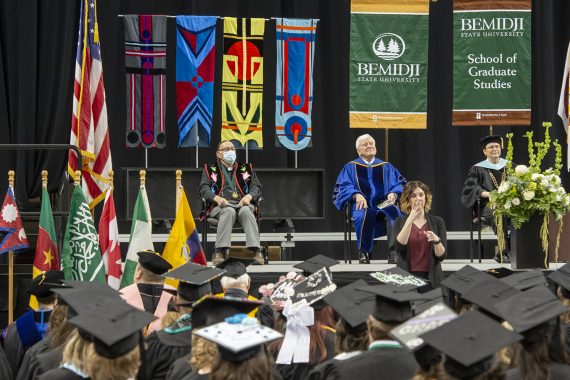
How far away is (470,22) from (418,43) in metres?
0.64

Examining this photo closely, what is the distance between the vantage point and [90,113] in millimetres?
10227

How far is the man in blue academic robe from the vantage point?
9.74m

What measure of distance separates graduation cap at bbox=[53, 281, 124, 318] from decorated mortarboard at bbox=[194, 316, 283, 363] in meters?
0.67

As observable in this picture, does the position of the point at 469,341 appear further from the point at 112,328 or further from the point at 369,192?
the point at 369,192

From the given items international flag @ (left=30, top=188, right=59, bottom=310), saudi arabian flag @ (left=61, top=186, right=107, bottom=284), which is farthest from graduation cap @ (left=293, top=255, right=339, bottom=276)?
international flag @ (left=30, top=188, right=59, bottom=310)

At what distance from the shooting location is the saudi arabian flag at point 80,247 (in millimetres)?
8133

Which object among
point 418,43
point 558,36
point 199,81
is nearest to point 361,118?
point 418,43

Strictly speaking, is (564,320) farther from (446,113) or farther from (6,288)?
(446,113)

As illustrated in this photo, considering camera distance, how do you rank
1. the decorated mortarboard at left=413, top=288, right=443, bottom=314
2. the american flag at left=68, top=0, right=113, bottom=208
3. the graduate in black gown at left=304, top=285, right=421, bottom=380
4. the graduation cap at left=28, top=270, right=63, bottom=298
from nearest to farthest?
1. the graduate in black gown at left=304, top=285, right=421, bottom=380
2. the decorated mortarboard at left=413, top=288, right=443, bottom=314
3. the graduation cap at left=28, top=270, right=63, bottom=298
4. the american flag at left=68, top=0, right=113, bottom=208

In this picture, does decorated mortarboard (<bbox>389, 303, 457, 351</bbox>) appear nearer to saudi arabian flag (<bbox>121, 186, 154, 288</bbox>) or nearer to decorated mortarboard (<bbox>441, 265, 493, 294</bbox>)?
decorated mortarboard (<bbox>441, 265, 493, 294</bbox>)

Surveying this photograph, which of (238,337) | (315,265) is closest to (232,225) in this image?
(315,265)

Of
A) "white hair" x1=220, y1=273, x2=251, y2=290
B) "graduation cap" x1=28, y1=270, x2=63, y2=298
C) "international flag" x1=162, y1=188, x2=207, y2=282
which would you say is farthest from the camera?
"international flag" x1=162, y1=188, x2=207, y2=282

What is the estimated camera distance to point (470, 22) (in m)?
11.4

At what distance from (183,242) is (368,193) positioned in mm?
2254
